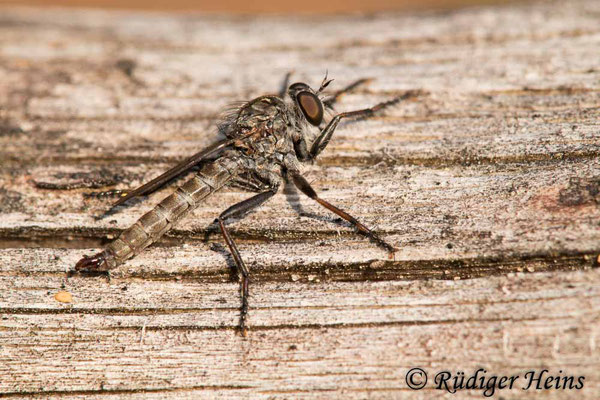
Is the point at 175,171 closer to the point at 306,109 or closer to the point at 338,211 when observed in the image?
the point at 306,109

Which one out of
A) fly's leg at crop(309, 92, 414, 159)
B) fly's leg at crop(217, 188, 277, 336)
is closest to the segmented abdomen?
fly's leg at crop(217, 188, 277, 336)

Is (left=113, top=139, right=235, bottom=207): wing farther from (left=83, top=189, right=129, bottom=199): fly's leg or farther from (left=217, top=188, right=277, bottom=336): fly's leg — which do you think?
(left=217, top=188, right=277, bottom=336): fly's leg

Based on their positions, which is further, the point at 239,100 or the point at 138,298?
the point at 239,100

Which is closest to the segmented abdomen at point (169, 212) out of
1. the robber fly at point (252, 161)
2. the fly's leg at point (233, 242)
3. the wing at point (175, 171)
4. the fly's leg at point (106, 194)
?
the robber fly at point (252, 161)

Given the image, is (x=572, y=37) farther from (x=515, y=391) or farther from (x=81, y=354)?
(x=81, y=354)

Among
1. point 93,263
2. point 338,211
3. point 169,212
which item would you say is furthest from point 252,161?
point 93,263

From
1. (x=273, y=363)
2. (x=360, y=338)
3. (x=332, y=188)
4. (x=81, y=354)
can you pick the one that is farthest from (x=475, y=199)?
(x=81, y=354)
